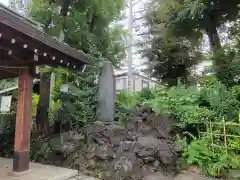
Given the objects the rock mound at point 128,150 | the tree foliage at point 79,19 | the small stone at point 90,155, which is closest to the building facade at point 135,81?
the tree foliage at point 79,19

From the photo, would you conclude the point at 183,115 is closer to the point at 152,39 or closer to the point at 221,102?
the point at 221,102

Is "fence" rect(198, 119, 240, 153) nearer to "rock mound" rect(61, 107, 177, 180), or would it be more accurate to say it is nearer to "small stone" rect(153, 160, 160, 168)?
"rock mound" rect(61, 107, 177, 180)

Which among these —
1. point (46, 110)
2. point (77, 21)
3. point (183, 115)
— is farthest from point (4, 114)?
point (183, 115)

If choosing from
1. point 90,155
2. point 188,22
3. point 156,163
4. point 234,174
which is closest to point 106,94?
point 90,155

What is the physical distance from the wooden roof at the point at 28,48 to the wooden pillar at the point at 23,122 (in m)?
0.34

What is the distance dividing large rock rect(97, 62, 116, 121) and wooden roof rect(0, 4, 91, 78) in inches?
69.4

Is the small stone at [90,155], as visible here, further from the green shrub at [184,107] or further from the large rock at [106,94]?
the green shrub at [184,107]

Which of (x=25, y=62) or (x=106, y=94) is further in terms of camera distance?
(x=106, y=94)

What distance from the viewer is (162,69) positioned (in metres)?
14.6

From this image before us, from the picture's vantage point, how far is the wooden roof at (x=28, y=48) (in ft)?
14.6

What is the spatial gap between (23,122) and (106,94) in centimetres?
305

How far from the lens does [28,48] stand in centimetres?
512

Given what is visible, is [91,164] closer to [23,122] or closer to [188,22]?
[23,122]

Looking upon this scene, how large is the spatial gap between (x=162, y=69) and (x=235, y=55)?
4.62m
